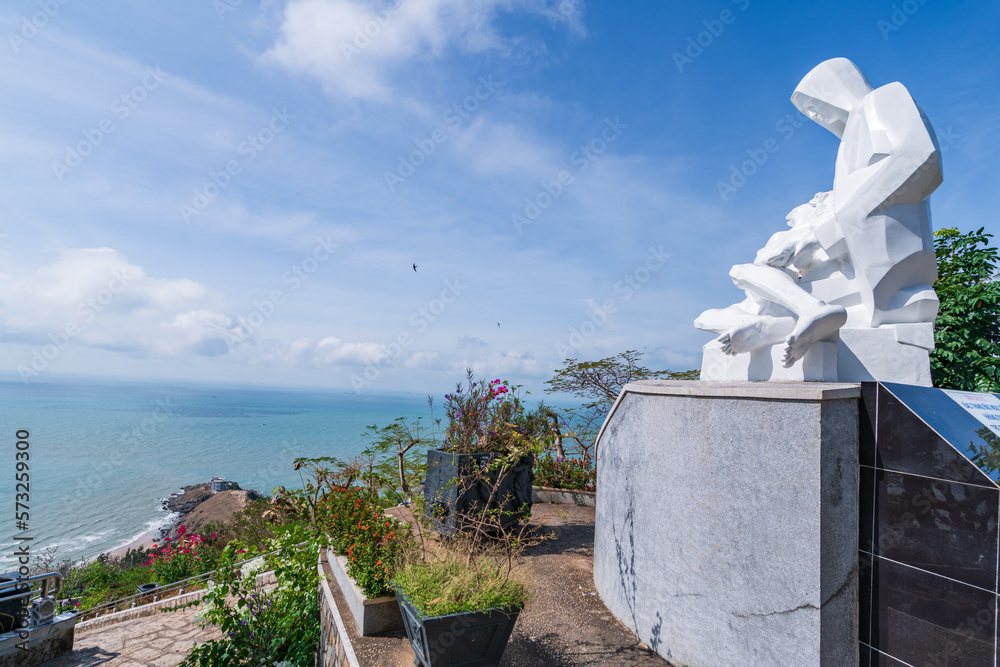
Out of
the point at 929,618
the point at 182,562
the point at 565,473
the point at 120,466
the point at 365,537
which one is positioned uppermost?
the point at 929,618

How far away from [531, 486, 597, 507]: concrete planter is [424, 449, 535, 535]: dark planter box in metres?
2.30

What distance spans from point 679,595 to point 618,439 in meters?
1.20

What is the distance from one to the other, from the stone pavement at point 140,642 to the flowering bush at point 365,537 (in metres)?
3.35

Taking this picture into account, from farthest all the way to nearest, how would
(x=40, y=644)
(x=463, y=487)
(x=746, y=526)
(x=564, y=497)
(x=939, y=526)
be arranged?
(x=564, y=497) → (x=40, y=644) → (x=463, y=487) → (x=746, y=526) → (x=939, y=526)

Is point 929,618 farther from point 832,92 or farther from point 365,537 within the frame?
point 832,92

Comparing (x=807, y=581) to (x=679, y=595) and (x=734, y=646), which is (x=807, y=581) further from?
(x=679, y=595)

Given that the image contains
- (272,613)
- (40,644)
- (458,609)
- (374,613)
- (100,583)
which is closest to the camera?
(458,609)

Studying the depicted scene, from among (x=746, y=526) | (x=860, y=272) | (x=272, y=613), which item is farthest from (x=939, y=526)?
(x=272, y=613)

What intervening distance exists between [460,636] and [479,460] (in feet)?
7.51

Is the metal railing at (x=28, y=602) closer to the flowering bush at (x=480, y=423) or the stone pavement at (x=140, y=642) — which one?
the stone pavement at (x=140, y=642)

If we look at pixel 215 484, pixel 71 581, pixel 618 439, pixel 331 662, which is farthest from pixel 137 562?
pixel 618 439

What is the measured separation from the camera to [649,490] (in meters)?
3.40

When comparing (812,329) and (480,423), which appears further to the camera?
(480,423)

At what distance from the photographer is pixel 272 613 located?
4367 millimetres
